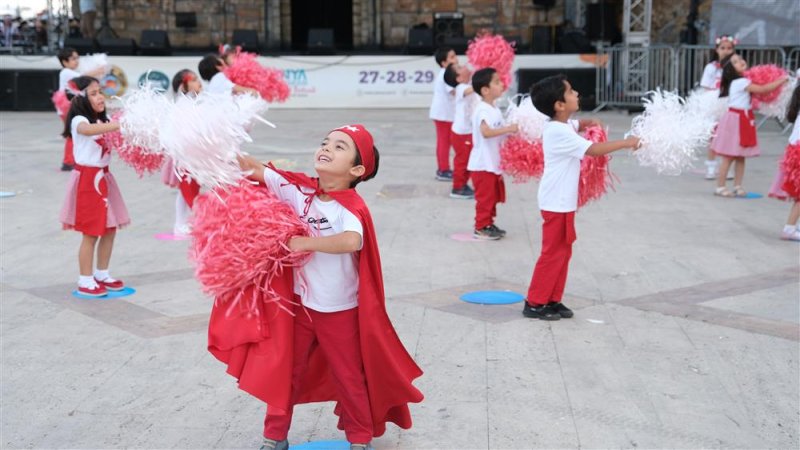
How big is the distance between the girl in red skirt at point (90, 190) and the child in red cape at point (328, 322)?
293cm

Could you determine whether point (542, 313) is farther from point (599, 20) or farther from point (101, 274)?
point (599, 20)

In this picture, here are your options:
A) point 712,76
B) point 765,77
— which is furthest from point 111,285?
point 712,76

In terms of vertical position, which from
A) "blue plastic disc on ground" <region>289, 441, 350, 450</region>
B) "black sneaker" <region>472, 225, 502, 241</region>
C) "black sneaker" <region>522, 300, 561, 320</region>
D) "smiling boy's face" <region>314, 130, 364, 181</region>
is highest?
"smiling boy's face" <region>314, 130, 364, 181</region>

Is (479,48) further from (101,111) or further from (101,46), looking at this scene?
(101,46)

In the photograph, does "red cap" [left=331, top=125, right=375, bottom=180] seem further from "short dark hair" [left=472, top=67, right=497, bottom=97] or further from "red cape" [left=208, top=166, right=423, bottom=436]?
"short dark hair" [left=472, top=67, right=497, bottom=97]

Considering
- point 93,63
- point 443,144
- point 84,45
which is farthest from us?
point 84,45

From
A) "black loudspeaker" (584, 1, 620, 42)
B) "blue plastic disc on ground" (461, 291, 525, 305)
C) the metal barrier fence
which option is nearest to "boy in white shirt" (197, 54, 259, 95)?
"blue plastic disc on ground" (461, 291, 525, 305)

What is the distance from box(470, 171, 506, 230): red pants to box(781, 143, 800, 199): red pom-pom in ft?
7.89

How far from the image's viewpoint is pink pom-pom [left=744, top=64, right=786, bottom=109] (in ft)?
33.1

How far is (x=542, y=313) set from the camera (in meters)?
6.09

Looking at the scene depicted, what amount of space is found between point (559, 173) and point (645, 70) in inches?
564

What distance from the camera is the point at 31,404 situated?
4.69 meters

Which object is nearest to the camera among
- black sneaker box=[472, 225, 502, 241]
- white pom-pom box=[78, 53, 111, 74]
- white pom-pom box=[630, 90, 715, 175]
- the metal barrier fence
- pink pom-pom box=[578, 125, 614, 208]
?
white pom-pom box=[630, 90, 715, 175]

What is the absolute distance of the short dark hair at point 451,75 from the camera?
10.2 meters
